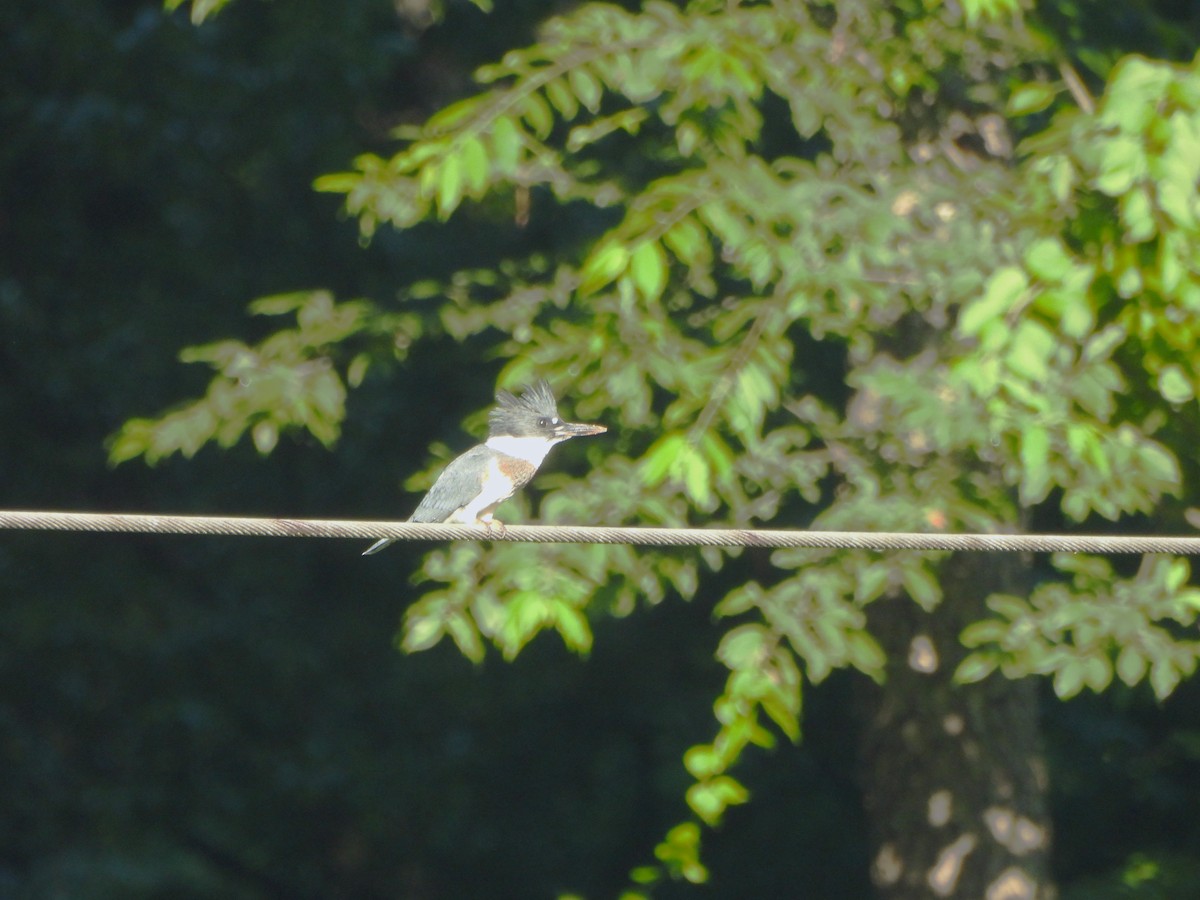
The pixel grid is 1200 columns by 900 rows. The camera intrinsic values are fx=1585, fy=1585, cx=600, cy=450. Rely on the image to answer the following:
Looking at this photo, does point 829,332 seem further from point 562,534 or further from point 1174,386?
point 562,534

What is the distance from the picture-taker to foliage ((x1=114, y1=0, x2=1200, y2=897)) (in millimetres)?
3352

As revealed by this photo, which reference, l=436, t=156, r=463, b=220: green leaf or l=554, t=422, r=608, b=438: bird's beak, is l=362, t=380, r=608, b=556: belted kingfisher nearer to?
l=554, t=422, r=608, b=438: bird's beak

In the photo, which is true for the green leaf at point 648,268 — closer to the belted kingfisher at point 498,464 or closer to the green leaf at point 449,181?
the green leaf at point 449,181

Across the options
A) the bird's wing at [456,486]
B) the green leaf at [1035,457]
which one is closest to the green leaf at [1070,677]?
the green leaf at [1035,457]

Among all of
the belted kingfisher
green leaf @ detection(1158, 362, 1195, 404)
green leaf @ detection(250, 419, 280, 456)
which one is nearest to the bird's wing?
the belted kingfisher

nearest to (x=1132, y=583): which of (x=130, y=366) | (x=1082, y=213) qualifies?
(x=1082, y=213)

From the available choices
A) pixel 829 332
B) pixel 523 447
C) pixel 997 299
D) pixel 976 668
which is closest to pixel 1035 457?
pixel 997 299

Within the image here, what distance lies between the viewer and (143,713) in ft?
23.4

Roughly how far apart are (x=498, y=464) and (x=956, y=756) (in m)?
1.76

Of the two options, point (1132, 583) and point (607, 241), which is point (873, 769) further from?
point (607, 241)

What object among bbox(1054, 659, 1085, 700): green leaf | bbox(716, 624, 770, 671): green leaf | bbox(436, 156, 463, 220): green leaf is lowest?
bbox(1054, 659, 1085, 700): green leaf

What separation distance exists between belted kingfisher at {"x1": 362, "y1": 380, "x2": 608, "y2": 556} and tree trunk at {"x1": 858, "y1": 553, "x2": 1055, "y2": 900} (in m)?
1.29

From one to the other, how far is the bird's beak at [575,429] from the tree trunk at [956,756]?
1328mm

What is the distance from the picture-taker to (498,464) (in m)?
4.33
